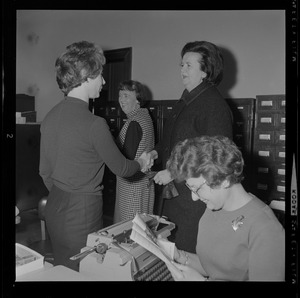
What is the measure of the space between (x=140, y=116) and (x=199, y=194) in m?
1.14

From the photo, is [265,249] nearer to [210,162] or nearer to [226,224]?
[226,224]

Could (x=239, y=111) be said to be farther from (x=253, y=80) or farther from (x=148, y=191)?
(x=148, y=191)

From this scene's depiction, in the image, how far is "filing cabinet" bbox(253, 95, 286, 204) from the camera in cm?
183

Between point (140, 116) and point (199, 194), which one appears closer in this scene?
point (199, 194)

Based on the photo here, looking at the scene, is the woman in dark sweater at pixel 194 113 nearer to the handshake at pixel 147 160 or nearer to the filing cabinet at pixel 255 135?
the handshake at pixel 147 160

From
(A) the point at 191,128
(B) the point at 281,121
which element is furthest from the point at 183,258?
(B) the point at 281,121

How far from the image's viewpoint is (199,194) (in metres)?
1.25

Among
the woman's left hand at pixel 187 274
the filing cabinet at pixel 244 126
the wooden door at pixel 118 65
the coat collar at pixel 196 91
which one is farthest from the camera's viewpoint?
the wooden door at pixel 118 65

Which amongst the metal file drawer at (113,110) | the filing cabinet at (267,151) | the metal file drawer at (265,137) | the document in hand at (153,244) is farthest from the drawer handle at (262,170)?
the metal file drawer at (113,110)

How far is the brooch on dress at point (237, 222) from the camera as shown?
115cm

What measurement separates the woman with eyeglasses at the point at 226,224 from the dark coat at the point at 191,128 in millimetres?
288
